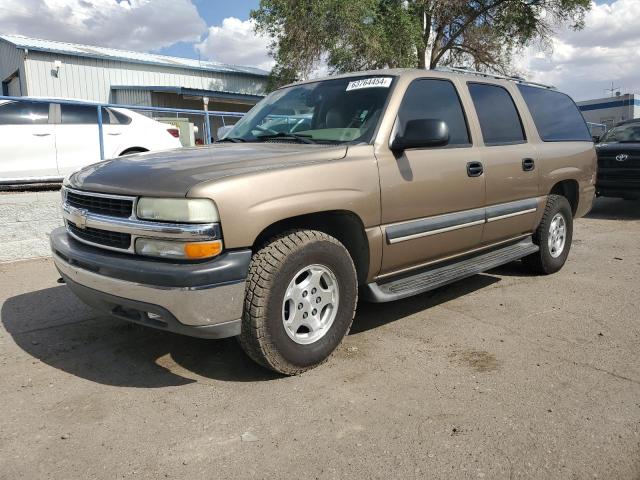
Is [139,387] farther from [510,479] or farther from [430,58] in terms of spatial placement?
[430,58]

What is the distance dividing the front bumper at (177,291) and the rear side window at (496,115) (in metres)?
2.59

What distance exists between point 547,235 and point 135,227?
4014 mm

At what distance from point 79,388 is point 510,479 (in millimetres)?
2296

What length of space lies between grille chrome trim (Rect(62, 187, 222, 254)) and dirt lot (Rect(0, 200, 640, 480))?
863 mm

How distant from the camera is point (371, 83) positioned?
3.87m

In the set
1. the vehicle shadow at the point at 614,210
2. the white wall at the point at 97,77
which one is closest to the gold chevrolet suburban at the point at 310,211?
the vehicle shadow at the point at 614,210

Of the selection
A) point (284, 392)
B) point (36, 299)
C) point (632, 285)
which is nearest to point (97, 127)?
point (36, 299)

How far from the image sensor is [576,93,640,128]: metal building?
35844 mm

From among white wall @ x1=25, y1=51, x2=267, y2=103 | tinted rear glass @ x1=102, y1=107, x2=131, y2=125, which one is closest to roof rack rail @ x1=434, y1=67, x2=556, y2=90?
tinted rear glass @ x1=102, y1=107, x2=131, y2=125

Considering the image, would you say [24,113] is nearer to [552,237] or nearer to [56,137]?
[56,137]

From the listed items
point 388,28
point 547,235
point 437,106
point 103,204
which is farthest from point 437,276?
point 388,28

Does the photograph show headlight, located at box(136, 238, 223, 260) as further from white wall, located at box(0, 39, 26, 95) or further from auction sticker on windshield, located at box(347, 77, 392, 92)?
white wall, located at box(0, 39, 26, 95)

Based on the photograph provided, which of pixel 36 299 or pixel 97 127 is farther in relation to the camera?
pixel 97 127

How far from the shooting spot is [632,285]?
513 centimetres
